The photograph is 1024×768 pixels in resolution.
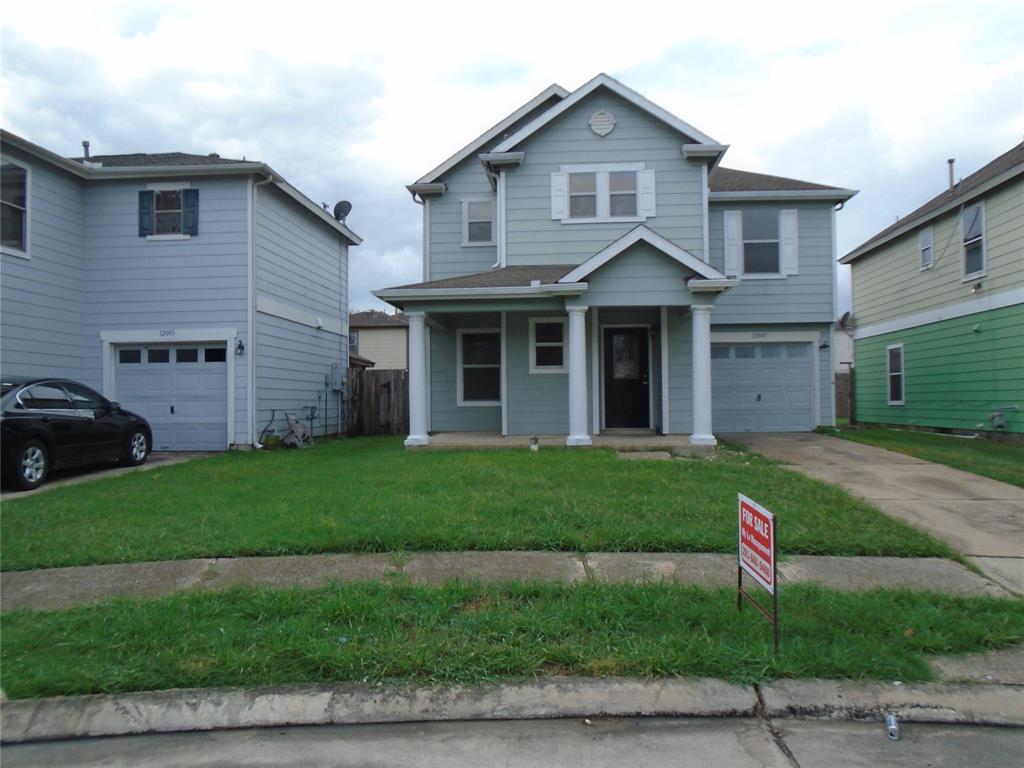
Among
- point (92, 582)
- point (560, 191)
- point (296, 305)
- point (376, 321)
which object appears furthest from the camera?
point (376, 321)

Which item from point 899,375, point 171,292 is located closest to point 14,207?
point 171,292

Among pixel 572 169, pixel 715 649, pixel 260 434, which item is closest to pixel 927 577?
pixel 715 649

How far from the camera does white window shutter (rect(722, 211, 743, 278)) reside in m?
14.7

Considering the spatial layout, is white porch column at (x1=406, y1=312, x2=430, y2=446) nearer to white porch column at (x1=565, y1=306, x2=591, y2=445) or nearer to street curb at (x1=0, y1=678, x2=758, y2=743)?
white porch column at (x1=565, y1=306, x2=591, y2=445)

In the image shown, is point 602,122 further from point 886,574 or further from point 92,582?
point 92,582

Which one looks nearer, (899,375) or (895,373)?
(899,375)

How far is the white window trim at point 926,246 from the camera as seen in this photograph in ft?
52.6

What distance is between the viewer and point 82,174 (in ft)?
42.9

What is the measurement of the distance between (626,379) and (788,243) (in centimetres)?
519

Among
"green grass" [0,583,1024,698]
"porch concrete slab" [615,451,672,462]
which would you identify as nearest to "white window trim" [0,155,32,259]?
"green grass" [0,583,1024,698]

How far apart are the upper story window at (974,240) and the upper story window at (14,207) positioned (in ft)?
62.1

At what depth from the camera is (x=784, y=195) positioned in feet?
47.6

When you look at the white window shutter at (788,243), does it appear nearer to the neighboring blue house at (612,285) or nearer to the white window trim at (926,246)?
the neighboring blue house at (612,285)

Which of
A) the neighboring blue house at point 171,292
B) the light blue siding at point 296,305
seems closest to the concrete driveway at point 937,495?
the light blue siding at point 296,305
